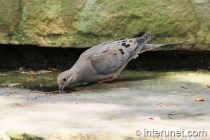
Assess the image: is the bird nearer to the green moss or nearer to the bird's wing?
the bird's wing

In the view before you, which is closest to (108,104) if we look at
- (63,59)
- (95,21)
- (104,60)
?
(104,60)

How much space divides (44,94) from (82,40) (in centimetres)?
159

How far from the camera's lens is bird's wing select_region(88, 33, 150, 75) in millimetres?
6488

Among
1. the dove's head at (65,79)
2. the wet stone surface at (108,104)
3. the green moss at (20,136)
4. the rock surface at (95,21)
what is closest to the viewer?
the green moss at (20,136)

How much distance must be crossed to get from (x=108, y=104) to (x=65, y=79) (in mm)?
1304

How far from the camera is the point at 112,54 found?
6.56m

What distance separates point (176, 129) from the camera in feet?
12.6

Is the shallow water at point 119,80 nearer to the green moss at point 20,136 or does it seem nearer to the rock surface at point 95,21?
the rock surface at point 95,21

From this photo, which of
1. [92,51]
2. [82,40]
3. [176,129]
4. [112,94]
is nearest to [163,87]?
[112,94]

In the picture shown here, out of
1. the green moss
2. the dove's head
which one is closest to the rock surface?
the dove's head

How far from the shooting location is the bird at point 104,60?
6.41 metres

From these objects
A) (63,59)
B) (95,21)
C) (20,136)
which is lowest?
(20,136)

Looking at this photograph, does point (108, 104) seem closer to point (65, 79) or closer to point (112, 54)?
point (65, 79)

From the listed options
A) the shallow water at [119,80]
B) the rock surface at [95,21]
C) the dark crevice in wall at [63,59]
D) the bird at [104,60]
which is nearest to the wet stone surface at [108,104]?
the shallow water at [119,80]
